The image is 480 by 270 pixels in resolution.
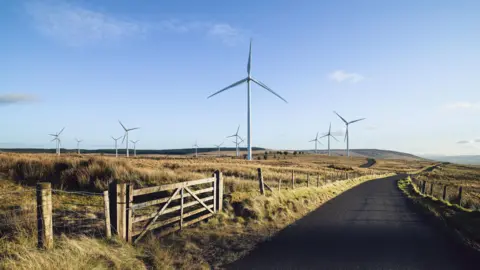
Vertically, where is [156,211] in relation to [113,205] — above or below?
below

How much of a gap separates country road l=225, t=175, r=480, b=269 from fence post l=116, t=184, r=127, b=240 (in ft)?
10.2

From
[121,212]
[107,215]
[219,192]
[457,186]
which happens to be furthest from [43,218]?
[457,186]

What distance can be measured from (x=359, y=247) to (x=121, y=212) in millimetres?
7270

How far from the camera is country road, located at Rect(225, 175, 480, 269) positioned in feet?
28.5

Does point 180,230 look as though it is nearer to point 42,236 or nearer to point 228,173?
point 42,236

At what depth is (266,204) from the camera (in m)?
15.0

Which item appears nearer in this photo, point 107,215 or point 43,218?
point 43,218

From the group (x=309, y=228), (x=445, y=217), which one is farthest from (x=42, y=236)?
(x=445, y=217)

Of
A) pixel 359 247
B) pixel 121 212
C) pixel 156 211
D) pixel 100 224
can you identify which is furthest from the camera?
pixel 100 224

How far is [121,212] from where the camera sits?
9102 mm

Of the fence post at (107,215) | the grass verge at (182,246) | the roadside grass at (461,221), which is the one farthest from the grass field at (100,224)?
the roadside grass at (461,221)

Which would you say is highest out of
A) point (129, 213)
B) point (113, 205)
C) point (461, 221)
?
point (113, 205)

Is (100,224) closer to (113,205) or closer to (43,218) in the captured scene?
(113,205)

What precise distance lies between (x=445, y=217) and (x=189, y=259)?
13.7 metres
